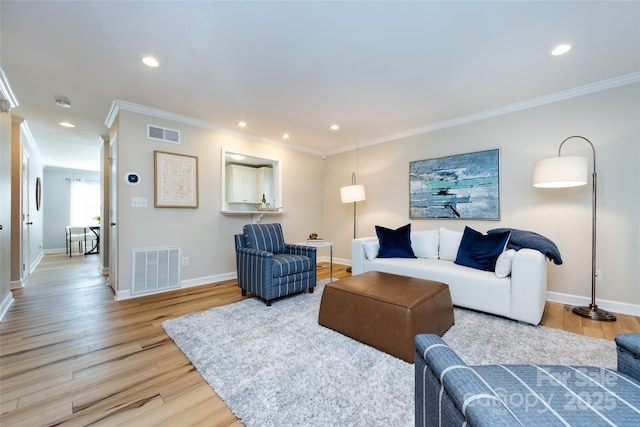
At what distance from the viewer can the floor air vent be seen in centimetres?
321

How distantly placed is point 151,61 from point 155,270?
7.97ft

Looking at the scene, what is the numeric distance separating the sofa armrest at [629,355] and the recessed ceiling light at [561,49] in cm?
234

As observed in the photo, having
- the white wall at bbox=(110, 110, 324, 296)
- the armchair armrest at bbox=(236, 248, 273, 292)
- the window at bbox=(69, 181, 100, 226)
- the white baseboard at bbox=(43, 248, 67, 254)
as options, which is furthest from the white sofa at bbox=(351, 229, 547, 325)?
the window at bbox=(69, 181, 100, 226)

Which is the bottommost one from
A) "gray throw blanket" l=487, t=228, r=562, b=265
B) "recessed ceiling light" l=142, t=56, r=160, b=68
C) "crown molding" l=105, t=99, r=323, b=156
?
"gray throw blanket" l=487, t=228, r=562, b=265

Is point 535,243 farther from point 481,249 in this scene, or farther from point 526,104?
point 526,104

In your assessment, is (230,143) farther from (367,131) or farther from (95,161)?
(95,161)

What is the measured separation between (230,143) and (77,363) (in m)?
3.19

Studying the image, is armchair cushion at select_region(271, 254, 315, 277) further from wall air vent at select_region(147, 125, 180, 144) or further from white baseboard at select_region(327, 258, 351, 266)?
wall air vent at select_region(147, 125, 180, 144)

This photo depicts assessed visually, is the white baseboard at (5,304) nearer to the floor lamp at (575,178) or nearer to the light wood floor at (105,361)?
the light wood floor at (105,361)

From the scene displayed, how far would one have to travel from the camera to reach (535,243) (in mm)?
2529

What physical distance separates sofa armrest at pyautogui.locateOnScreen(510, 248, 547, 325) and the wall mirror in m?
3.51

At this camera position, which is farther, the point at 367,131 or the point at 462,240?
the point at 367,131

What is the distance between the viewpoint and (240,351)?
1.92 meters

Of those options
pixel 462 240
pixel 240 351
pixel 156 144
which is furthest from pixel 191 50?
pixel 462 240
